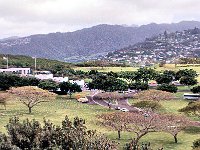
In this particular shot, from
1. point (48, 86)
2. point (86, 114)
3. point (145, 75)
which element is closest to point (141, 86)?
point (145, 75)

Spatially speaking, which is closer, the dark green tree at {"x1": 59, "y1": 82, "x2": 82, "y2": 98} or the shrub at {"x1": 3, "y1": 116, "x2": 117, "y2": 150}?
the shrub at {"x1": 3, "y1": 116, "x2": 117, "y2": 150}

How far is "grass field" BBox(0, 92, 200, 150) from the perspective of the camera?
56.8 m

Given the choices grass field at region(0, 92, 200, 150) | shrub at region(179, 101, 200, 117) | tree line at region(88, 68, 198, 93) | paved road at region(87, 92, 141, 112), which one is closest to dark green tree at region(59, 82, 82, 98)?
grass field at region(0, 92, 200, 150)

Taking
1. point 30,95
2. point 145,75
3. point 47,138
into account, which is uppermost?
point 47,138

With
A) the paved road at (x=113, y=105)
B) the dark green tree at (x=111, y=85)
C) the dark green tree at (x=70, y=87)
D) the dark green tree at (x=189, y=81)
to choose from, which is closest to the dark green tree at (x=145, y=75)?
the dark green tree at (x=189, y=81)

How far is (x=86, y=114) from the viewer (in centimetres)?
7775

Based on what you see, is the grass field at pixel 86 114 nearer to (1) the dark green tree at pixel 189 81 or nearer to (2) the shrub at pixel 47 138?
(1) the dark green tree at pixel 189 81

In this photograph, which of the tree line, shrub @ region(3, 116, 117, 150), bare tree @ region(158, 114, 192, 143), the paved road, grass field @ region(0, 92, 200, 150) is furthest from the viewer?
the tree line

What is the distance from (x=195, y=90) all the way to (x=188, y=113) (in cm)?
2943

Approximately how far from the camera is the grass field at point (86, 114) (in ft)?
186

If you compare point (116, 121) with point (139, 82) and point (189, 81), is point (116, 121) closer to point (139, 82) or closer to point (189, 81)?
point (139, 82)

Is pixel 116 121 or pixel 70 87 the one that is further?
pixel 70 87

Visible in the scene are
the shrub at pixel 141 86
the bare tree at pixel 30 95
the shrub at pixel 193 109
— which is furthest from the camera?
the shrub at pixel 141 86

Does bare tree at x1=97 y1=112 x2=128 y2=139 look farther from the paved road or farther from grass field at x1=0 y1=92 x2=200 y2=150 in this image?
the paved road
